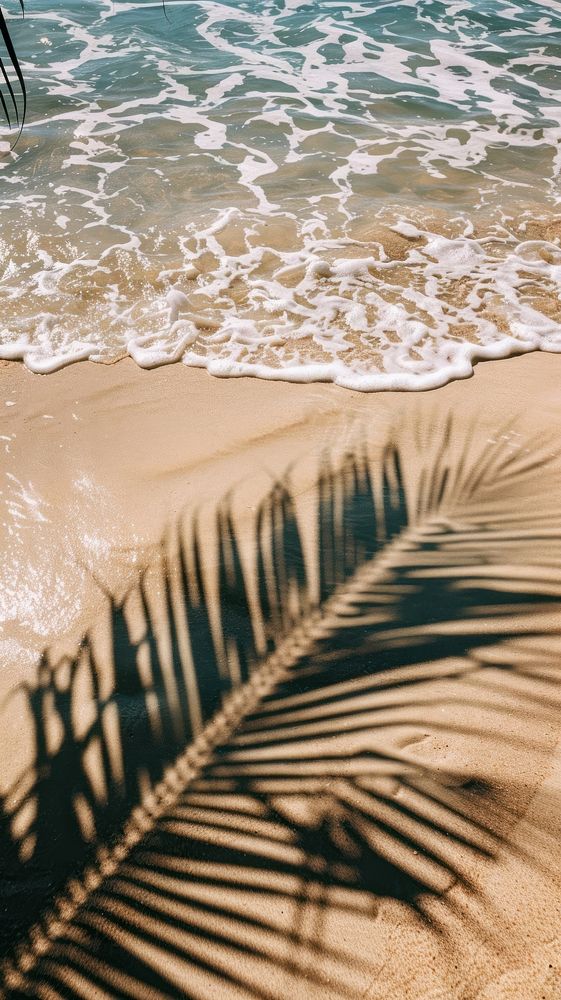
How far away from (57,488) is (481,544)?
80.6 inches

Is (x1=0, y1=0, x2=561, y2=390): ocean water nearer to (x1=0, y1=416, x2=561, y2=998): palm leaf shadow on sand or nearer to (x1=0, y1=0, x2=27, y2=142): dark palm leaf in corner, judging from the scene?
(x1=0, y1=0, x2=27, y2=142): dark palm leaf in corner

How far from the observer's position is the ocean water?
425 centimetres

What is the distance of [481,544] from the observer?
2.47 metres

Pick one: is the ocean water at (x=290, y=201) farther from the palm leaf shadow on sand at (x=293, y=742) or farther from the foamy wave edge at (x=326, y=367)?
the palm leaf shadow on sand at (x=293, y=742)

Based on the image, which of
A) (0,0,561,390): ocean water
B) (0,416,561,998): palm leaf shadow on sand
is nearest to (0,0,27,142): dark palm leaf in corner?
(0,0,561,390): ocean water

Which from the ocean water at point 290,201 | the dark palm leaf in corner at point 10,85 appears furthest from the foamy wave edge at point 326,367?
the dark palm leaf in corner at point 10,85

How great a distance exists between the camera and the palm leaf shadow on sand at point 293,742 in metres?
1.46

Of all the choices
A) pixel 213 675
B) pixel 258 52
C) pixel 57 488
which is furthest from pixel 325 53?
pixel 213 675

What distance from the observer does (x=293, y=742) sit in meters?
1.80

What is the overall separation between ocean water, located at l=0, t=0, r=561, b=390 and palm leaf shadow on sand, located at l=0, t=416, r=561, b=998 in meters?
1.61

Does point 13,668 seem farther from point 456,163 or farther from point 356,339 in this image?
point 456,163

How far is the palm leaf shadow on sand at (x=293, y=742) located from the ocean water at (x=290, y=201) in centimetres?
161

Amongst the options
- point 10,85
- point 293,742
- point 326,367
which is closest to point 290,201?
point 326,367

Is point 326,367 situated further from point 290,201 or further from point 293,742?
point 290,201
